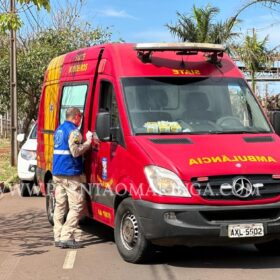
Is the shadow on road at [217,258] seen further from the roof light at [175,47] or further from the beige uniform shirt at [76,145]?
the roof light at [175,47]

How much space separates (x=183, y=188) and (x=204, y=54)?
237cm

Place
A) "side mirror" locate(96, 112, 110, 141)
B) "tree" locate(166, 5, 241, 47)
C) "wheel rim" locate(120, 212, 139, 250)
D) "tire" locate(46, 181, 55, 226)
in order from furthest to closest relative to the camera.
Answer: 1. "tree" locate(166, 5, 241, 47)
2. "tire" locate(46, 181, 55, 226)
3. "side mirror" locate(96, 112, 110, 141)
4. "wheel rim" locate(120, 212, 139, 250)

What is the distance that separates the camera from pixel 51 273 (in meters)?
6.41

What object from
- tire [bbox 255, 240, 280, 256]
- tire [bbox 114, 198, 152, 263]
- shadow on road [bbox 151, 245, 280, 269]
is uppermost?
tire [bbox 114, 198, 152, 263]

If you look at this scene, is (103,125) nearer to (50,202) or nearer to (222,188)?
(222,188)

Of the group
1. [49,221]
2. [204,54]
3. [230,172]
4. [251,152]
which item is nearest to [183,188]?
[230,172]

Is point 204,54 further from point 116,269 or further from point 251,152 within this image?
point 116,269

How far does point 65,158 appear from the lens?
7.59 m

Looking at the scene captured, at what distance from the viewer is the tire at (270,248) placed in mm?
7062

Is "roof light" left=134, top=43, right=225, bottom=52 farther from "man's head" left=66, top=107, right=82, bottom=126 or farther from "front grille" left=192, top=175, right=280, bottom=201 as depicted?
"front grille" left=192, top=175, right=280, bottom=201

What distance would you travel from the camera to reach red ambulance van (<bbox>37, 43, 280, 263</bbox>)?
238 inches

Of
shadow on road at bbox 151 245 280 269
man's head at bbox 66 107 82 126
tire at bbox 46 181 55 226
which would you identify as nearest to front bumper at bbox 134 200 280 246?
shadow on road at bbox 151 245 280 269

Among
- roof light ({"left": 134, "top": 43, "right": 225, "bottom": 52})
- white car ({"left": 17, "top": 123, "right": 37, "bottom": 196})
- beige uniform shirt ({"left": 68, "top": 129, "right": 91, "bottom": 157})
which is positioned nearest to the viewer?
roof light ({"left": 134, "top": 43, "right": 225, "bottom": 52})

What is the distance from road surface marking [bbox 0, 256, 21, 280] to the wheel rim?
1.32 meters
